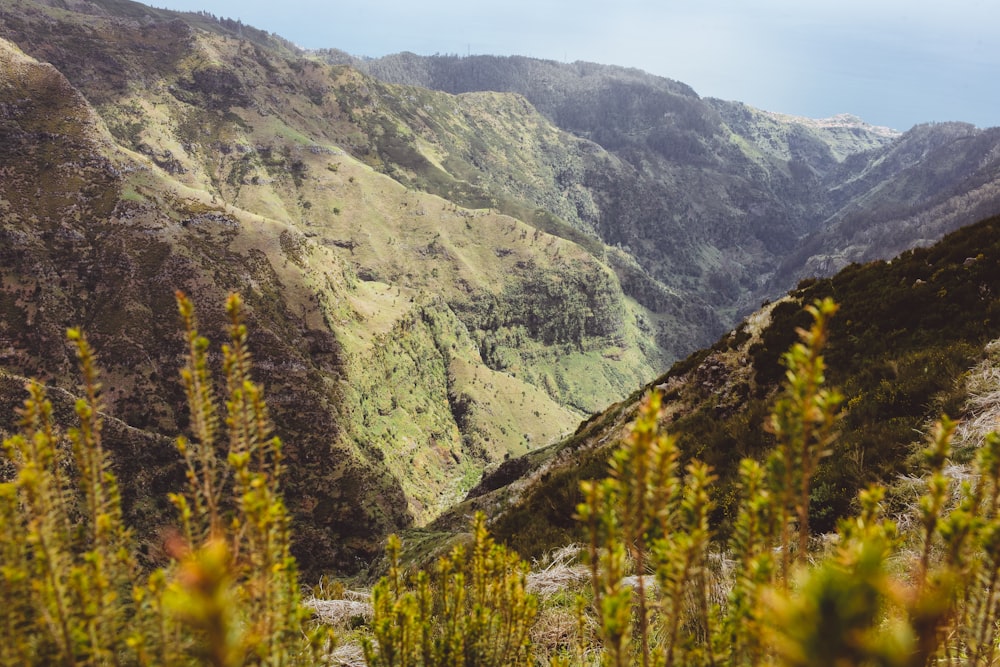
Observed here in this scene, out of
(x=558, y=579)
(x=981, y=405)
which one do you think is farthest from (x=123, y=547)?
(x=981, y=405)

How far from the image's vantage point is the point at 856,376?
13.0m

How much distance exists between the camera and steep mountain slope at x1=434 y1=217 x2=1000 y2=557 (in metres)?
9.21

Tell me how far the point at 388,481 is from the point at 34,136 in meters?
103

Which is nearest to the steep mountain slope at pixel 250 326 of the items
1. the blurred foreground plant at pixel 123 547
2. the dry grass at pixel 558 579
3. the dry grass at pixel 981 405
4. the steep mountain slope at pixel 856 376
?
the steep mountain slope at pixel 856 376

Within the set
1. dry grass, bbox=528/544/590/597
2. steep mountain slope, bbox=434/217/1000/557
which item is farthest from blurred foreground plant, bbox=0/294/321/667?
steep mountain slope, bbox=434/217/1000/557

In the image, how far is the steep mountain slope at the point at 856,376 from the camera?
921 centimetres

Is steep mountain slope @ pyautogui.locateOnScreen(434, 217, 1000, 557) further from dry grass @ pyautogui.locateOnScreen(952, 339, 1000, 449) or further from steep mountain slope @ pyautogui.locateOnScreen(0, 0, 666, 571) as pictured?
steep mountain slope @ pyautogui.locateOnScreen(0, 0, 666, 571)

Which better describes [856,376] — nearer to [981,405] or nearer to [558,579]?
[981,405]

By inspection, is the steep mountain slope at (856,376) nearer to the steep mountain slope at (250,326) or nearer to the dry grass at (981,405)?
the dry grass at (981,405)

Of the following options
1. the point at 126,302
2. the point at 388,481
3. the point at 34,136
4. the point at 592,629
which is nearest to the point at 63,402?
the point at 126,302

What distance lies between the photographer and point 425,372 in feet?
495

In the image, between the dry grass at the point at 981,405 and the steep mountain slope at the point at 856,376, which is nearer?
the dry grass at the point at 981,405

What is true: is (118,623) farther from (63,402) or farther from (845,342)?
(63,402)

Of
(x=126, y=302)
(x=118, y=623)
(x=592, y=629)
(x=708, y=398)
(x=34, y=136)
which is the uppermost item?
(x=34, y=136)
